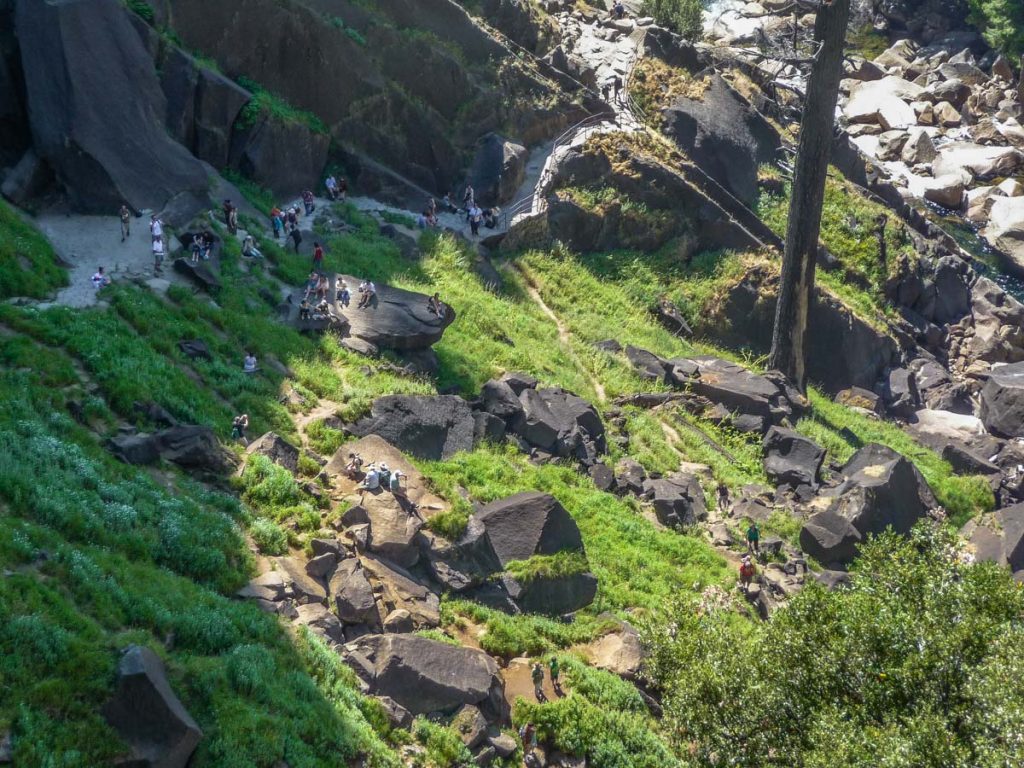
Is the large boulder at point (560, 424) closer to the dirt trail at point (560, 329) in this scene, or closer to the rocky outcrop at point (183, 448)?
the dirt trail at point (560, 329)

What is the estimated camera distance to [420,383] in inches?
977

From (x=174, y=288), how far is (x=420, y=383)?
576 cm

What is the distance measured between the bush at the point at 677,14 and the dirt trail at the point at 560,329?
53.3 ft

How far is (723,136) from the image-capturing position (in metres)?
38.7

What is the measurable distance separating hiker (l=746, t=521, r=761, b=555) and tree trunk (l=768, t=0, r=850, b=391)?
32.4 feet

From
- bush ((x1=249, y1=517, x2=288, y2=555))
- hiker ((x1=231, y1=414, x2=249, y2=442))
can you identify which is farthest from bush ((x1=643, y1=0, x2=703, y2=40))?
bush ((x1=249, y1=517, x2=288, y2=555))

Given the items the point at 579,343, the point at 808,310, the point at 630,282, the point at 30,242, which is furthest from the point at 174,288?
the point at 808,310

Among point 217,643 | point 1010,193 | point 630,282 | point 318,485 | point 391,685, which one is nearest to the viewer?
point 217,643

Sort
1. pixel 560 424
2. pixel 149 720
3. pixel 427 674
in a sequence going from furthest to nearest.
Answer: pixel 560 424
pixel 427 674
pixel 149 720

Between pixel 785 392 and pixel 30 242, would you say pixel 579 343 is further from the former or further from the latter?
pixel 30 242

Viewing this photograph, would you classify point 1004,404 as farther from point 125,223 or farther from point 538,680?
point 125,223

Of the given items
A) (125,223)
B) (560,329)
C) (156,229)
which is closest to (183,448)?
(156,229)

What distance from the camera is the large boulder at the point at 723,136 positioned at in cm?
3812

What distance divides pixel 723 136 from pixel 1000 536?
18.7 m
